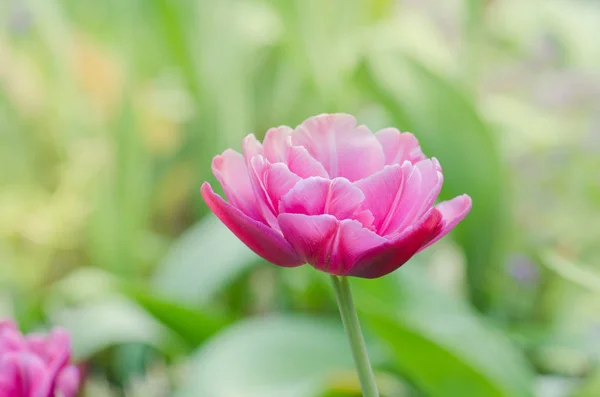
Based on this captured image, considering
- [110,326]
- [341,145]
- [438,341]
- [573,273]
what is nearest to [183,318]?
[110,326]

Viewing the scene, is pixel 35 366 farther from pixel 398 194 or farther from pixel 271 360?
pixel 271 360

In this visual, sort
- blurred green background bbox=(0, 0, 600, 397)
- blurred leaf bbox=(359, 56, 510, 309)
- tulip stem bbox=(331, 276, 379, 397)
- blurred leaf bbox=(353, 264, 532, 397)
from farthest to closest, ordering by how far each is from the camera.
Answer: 1. blurred leaf bbox=(359, 56, 510, 309)
2. blurred green background bbox=(0, 0, 600, 397)
3. blurred leaf bbox=(353, 264, 532, 397)
4. tulip stem bbox=(331, 276, 379, 397)


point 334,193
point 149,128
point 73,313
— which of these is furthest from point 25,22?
point 334,193

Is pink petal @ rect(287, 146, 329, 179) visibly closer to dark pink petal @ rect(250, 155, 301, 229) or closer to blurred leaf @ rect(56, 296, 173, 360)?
dark pink petal @ rect(250, 155, 301, 229)

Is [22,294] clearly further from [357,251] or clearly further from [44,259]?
[357,251]

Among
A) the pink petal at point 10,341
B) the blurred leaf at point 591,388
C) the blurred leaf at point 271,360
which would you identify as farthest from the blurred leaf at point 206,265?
the pink petal at point 10,341

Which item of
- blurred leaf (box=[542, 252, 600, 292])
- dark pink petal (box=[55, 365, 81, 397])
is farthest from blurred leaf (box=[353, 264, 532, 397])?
dark pink petal (box=[55, 365, 81, 397])
